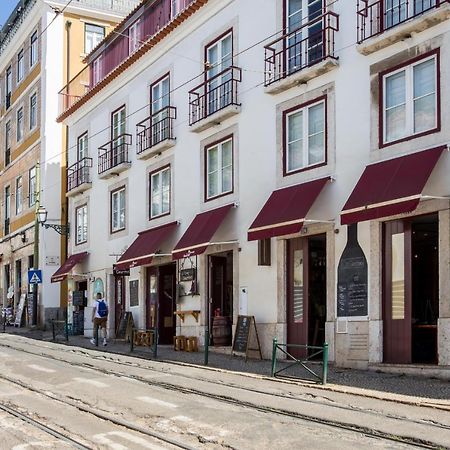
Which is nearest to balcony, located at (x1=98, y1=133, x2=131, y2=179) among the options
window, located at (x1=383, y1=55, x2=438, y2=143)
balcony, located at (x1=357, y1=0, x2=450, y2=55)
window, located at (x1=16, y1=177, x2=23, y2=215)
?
window, located at (x1=16, y1=177, x2=23, y2=215)

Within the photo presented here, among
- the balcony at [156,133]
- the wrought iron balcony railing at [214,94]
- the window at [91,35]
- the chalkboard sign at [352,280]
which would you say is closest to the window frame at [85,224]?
the balcony at [156,133]

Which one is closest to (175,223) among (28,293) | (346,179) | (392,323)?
(346,179)

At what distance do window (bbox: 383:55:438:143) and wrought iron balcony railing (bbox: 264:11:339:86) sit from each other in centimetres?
181

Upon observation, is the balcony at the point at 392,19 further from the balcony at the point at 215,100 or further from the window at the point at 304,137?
the balcony at the point at 215,100

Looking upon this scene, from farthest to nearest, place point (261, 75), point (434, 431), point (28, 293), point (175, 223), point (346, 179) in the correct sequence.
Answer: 1. point (28, 293)
2. point (175, 223)
3. point (261, 75)
4. point (346, 179)
5. point (434, 431)

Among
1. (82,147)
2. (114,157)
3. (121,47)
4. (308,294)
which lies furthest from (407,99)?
(82,147)

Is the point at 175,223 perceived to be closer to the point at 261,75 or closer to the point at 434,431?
the point at 261,75

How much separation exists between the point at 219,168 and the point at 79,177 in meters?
10.4

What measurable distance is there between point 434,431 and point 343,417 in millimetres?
1354

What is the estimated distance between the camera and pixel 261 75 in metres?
19.0

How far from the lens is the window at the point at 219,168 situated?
20406mm

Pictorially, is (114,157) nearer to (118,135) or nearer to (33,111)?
(118,135)

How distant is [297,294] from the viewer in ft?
58.2

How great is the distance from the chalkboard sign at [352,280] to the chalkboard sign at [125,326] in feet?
33.5
